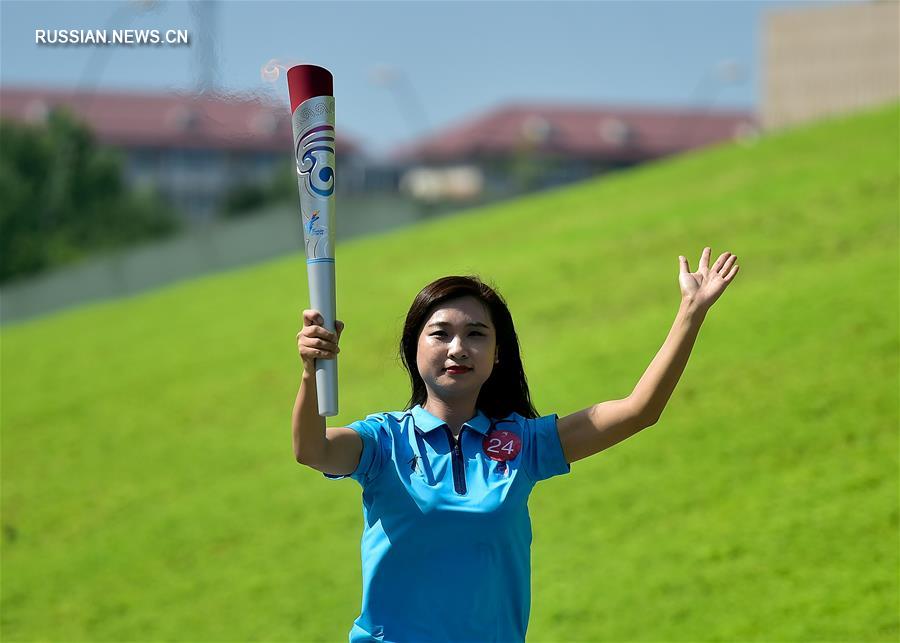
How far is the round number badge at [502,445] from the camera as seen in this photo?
9.54ft

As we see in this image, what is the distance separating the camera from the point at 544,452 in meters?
2.96

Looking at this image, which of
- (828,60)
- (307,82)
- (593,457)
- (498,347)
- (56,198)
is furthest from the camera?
(56,198)

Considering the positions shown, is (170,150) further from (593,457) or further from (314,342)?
(314,342)

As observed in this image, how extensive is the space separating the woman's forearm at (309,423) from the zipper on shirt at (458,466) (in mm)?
317

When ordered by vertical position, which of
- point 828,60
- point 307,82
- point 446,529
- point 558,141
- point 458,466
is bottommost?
point 446,529

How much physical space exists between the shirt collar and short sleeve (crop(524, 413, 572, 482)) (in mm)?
105

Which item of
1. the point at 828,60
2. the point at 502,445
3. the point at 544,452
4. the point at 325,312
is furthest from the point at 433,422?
the point at 828,60

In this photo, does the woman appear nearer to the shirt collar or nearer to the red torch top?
the shirt collar

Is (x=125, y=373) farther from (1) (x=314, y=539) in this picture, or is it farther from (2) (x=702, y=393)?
(2) (x=702, y=393)

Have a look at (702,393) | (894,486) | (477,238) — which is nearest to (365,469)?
(894,486)

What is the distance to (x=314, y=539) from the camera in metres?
8.60

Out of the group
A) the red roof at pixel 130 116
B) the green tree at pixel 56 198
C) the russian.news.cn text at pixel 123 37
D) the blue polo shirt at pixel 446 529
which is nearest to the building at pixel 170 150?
the red roof at pixel 130 116

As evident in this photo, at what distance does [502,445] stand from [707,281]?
2.01 feet

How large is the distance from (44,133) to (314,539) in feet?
82.7
